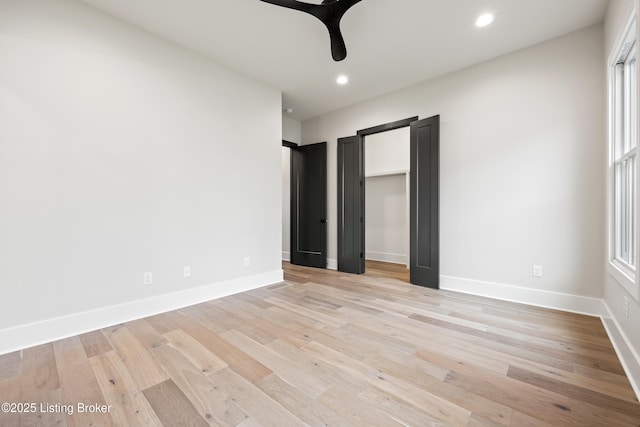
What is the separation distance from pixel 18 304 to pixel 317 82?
12.8 ft

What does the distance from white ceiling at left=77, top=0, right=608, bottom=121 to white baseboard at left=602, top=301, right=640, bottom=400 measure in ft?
9.08

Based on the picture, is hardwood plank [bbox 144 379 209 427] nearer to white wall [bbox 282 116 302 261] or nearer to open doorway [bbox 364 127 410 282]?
open doorway [bbox 364 127 410 282]

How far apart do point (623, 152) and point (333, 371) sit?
115 inches

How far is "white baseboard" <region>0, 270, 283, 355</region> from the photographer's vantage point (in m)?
2.08

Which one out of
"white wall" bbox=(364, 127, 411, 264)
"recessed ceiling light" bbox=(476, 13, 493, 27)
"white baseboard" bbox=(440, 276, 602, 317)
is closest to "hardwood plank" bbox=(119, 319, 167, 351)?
"white baseboard" bbox=(440, 276, 602, 317)

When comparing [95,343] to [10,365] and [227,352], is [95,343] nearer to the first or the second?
[10,365]

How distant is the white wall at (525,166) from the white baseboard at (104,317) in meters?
3.05

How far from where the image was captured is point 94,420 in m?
1.35

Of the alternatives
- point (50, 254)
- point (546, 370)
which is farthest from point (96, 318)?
point (546, 370)

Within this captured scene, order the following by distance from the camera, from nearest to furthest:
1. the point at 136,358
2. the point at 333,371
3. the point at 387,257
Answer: the point at 333,371, the point at 136,358, the point at 387,257

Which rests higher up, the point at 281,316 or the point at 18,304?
the point at 18,304

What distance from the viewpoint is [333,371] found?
5.78ft

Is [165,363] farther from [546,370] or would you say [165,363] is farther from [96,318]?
[546,370]

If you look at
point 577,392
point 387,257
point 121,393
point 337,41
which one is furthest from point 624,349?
point 387,257
